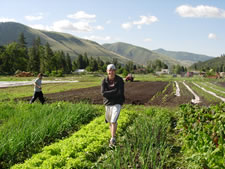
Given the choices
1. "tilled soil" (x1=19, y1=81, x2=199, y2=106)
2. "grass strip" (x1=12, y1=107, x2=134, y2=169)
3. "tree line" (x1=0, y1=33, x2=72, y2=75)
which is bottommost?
"tilled soil" (x1=19, y1=81, x2=199, y2=106)

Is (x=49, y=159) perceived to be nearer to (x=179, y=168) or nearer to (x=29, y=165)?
(x=29, y=165)

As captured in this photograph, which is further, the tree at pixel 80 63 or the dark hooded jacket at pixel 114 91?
the tree at pixel 80 63

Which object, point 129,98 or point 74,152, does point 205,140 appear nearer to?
point 74,152

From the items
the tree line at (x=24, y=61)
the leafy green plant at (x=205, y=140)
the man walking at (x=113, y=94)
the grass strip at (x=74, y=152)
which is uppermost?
the tree line at (x=24, y=61)

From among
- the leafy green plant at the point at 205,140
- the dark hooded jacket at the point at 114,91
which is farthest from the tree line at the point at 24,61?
the leafy green plant at the point at 205,140

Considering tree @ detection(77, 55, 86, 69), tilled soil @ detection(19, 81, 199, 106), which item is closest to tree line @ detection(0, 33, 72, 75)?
tree @ detection(77, 55, 86, 69)

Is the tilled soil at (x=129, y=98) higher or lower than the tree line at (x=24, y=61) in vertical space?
lower

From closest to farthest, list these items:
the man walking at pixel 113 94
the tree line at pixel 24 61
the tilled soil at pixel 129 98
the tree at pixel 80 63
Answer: the man walking at pixel 113 94
the tilled soil at pixel 129 98
the tree line at pixel 24 61
the tree at pixel 80 63

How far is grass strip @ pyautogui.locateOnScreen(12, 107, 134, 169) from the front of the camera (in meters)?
4.02

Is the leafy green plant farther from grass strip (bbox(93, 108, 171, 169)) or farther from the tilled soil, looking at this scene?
the tilled soil

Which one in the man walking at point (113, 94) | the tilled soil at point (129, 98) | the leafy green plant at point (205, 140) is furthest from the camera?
the tilled soil at point (129, 98)

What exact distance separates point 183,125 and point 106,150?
2490 millimetres

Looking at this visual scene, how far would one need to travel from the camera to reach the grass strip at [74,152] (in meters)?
4.02

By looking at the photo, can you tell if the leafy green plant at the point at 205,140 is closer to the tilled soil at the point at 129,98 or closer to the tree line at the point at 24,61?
the tilled soil at the point at 129,98
